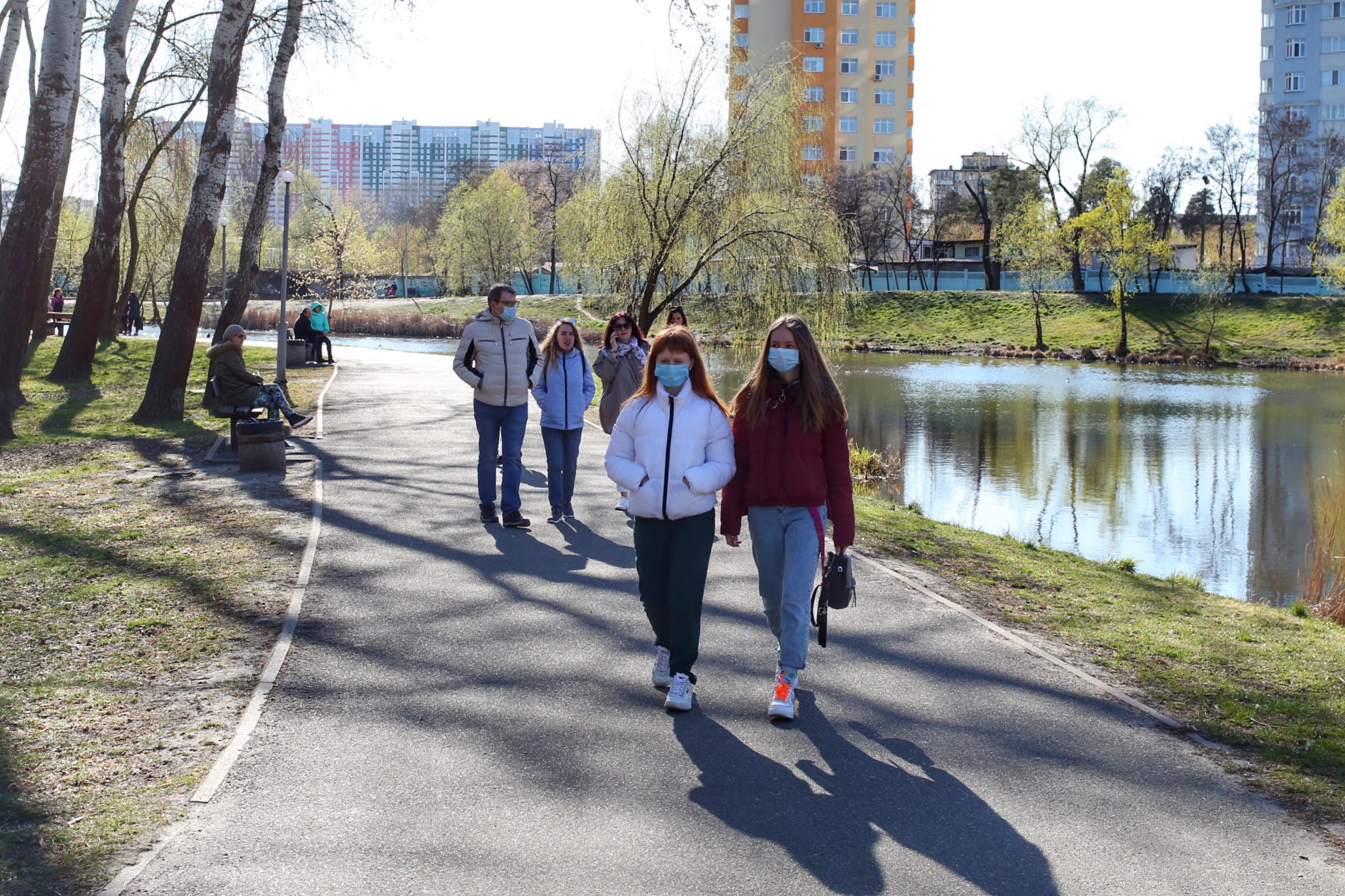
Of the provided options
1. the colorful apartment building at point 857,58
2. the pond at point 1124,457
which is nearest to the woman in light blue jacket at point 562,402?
the pond at point 1124,457

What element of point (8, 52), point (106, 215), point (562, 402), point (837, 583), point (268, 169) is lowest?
point (837, 583)

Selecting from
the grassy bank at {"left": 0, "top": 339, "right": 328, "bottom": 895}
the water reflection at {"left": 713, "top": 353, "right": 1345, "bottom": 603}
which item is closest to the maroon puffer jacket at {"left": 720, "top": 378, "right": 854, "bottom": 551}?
the grassy bank at {"left": 0, "top": 339, "right": 328, "bottom": 895}

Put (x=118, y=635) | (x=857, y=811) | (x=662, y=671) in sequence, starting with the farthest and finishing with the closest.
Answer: (x=118, y=635) → (x=662, y=671) → (x=857, y=811)

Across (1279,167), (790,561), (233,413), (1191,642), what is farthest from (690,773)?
(1279,167)

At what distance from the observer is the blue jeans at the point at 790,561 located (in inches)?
227

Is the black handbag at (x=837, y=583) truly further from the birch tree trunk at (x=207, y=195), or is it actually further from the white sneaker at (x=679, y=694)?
the birch tree trunk at (x=207, y=195)

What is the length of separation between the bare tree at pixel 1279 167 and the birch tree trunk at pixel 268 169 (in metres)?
64.2

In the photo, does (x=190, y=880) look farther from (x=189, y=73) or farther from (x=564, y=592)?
(x=189, y=73)

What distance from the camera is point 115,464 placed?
13680mm

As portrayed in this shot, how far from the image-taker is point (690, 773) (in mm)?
5051

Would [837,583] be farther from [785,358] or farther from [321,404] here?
[321,404]

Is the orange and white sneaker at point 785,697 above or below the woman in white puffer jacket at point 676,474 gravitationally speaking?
below

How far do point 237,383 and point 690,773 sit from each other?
38.4 feet

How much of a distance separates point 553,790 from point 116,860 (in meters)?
1.61
